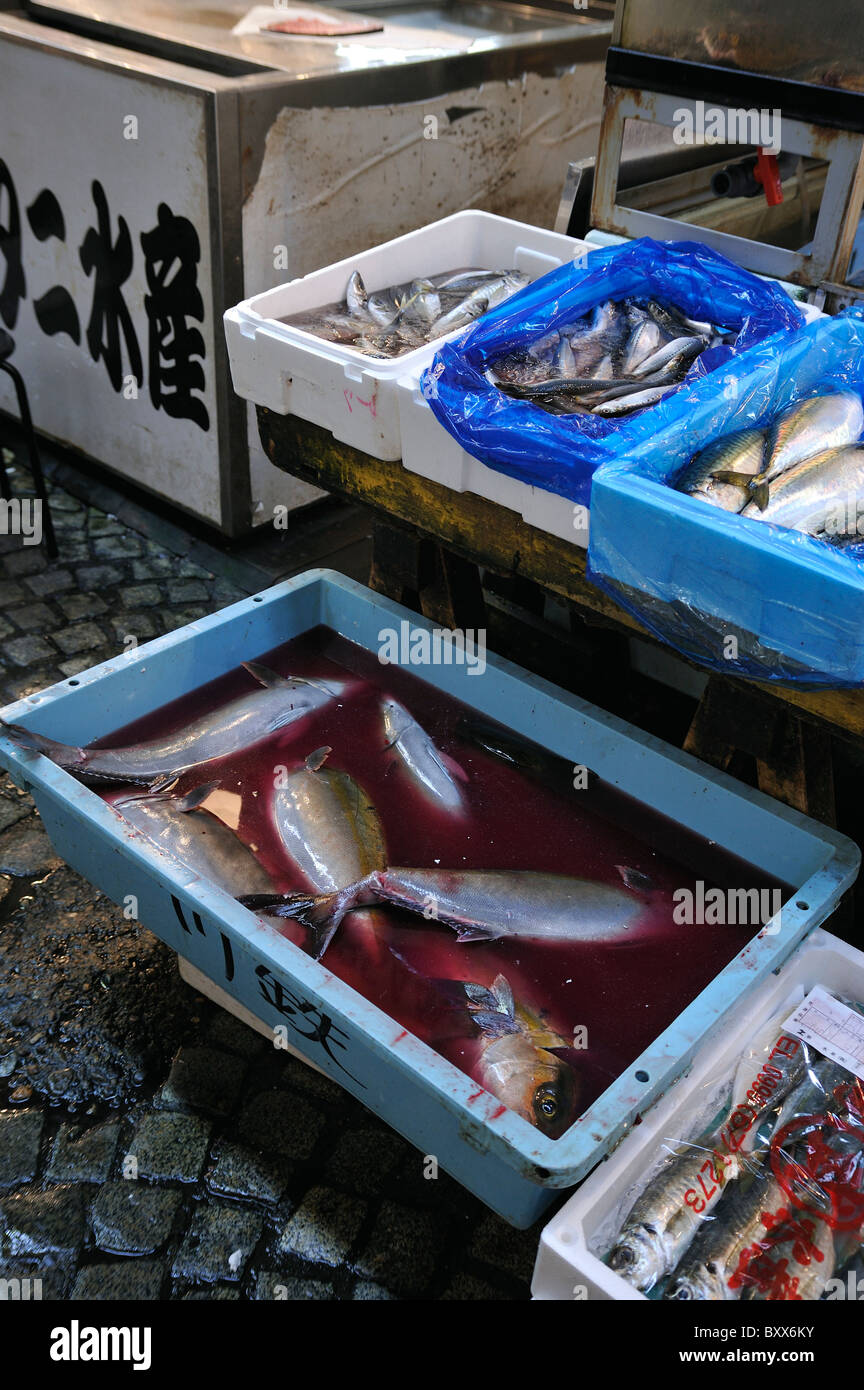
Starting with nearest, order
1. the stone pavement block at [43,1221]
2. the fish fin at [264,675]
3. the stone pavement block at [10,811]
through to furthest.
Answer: the stone pavement block at [43,1221]
the fish fin at [264,675]
the stone pavement block at [10,811]

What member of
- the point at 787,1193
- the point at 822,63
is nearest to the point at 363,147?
the point at 822,63

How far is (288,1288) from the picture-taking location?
2.50 metres

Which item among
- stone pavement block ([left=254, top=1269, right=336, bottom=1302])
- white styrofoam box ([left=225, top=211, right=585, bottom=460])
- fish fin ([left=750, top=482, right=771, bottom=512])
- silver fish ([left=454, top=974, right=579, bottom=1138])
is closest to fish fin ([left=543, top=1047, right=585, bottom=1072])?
silver fish ([left=454, top=974, right=579, bottom=1138])

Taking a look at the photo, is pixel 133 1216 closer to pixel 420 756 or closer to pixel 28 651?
pixel 420 756

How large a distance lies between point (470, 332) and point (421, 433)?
0.33 metres

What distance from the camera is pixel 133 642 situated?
4336 mm

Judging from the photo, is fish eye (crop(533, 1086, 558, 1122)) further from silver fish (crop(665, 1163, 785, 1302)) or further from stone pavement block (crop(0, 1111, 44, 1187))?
stone pavement block (crop(0, 1111, 44, 1187))

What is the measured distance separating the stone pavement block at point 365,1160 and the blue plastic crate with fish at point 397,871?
334 mm

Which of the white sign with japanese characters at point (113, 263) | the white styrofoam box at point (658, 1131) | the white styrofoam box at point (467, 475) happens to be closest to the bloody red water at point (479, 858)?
the white styrofoam box at point (658, 1131)

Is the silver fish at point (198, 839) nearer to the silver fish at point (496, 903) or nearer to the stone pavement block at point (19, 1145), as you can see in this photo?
the silver fish at point (496, 903)

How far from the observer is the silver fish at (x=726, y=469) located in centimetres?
244

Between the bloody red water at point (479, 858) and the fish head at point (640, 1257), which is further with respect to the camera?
the bloody red water at point (479, 858)
